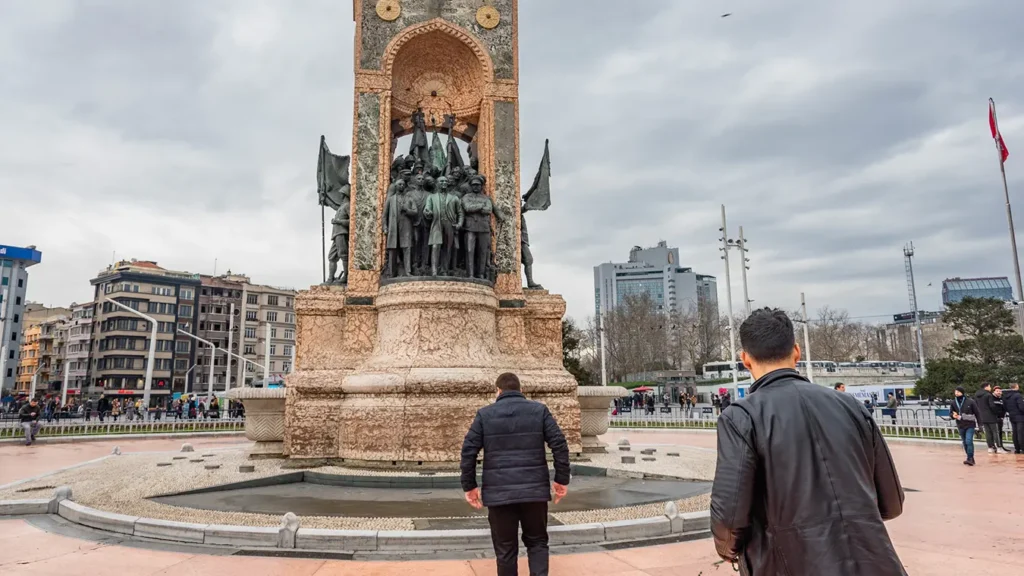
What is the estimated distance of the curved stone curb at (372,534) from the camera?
18.0ft

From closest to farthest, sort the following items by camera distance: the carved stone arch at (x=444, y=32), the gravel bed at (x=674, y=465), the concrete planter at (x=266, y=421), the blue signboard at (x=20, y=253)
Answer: the gravel bed at (x=674, y=465) < the concrete planter at (x=266, y=421) < the carved stone arch at (x=444, y=32) < the blue signboard at (x=20, y=253)

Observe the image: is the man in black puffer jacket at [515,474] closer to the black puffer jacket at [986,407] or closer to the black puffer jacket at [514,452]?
the black puffer jacket at [514,452]

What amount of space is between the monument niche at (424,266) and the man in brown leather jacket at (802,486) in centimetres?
730

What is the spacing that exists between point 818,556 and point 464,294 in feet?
28.0

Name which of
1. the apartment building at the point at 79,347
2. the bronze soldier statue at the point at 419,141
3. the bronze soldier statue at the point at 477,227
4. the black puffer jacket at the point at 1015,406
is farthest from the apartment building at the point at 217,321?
the black puffer jacket at the point at 1015,406

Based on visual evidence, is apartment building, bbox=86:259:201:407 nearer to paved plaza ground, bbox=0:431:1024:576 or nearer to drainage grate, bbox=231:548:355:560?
paved plaza ground, bbox=0:431:1024:576

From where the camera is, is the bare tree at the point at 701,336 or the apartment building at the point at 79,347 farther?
the apartment building at the point at 79,347

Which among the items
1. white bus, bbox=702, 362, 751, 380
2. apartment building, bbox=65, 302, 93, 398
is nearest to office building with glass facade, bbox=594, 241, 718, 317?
white bus, bbox=702, 362, 751, 380

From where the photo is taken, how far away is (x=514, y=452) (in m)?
4.43

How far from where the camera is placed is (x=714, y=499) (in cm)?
233

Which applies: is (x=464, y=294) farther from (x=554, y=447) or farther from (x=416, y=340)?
(x=554, y=447)

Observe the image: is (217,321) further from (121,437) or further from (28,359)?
(121,437)

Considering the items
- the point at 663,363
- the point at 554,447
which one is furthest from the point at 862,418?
the point at 663,363

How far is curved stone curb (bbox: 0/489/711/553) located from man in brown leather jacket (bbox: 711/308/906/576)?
137 inches
